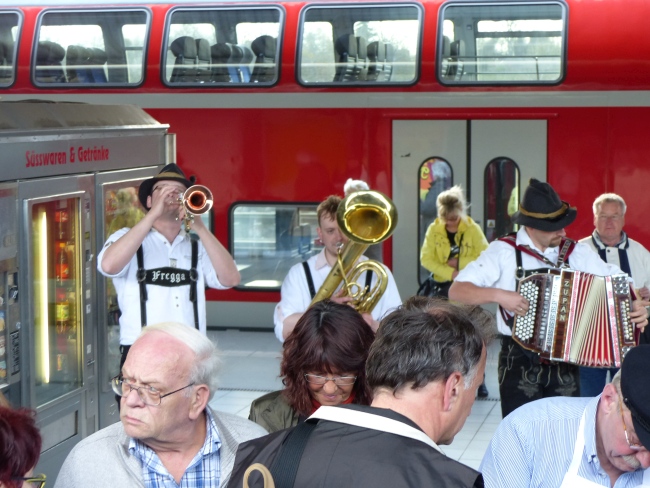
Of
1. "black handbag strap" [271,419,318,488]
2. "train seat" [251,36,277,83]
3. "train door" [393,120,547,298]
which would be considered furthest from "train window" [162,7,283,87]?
"black handbag strap" [271,419,318,488]

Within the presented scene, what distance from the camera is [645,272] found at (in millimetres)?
7457

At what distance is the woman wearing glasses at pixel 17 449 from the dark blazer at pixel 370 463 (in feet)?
2.35

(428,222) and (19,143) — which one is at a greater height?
(19,143)

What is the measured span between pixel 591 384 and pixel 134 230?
311 centimetres

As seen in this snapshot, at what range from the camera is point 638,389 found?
278 cm

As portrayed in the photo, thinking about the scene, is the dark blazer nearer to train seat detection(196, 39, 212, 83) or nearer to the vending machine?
the vending machine

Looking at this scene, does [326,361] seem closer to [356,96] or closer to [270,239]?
[356,96]

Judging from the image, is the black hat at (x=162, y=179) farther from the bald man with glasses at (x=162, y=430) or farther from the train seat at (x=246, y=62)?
the train seat at (x=246, y=62)

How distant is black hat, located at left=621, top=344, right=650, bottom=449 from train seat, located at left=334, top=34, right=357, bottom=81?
8485 millimetres

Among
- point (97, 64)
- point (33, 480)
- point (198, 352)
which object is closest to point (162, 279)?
point (198, 352)

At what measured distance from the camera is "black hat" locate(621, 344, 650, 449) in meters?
2.77

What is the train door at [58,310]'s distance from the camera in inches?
210

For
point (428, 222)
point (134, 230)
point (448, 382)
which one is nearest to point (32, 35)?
point (428, 222)

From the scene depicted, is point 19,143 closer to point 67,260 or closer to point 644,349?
point 67,260
